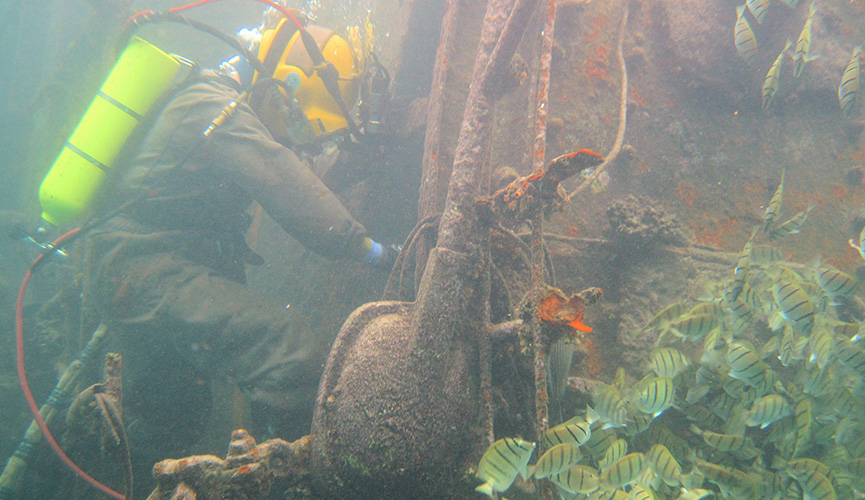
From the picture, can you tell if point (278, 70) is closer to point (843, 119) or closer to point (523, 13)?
point (523, 13)

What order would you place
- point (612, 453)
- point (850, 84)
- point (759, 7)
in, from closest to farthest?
point (612, 453), point (850, 84), point (759, 7)

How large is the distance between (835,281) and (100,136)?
282 inches

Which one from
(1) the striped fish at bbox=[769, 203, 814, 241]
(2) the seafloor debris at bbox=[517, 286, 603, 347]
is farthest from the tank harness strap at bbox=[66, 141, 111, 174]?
(1) the striped fish at bbox=[769, 203, 814, 241]

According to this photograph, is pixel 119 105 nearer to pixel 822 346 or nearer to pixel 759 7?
pixel 822 346

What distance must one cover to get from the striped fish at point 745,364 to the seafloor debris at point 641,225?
1.11 m

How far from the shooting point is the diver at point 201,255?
357cm

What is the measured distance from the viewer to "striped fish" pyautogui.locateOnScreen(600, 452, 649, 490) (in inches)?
76.9

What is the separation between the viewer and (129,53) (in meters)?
3.99

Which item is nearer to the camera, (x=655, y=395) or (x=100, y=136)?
(x=655, y=395)

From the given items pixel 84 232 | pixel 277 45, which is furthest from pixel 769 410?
pixel 84 232

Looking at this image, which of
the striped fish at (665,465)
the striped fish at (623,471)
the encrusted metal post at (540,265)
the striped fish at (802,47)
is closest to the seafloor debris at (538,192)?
the encrusted metal post at (540,265)

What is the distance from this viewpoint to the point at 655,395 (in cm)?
220

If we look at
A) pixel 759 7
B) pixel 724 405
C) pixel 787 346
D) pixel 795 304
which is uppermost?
pixel 759 7

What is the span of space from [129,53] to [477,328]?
5.06 m
